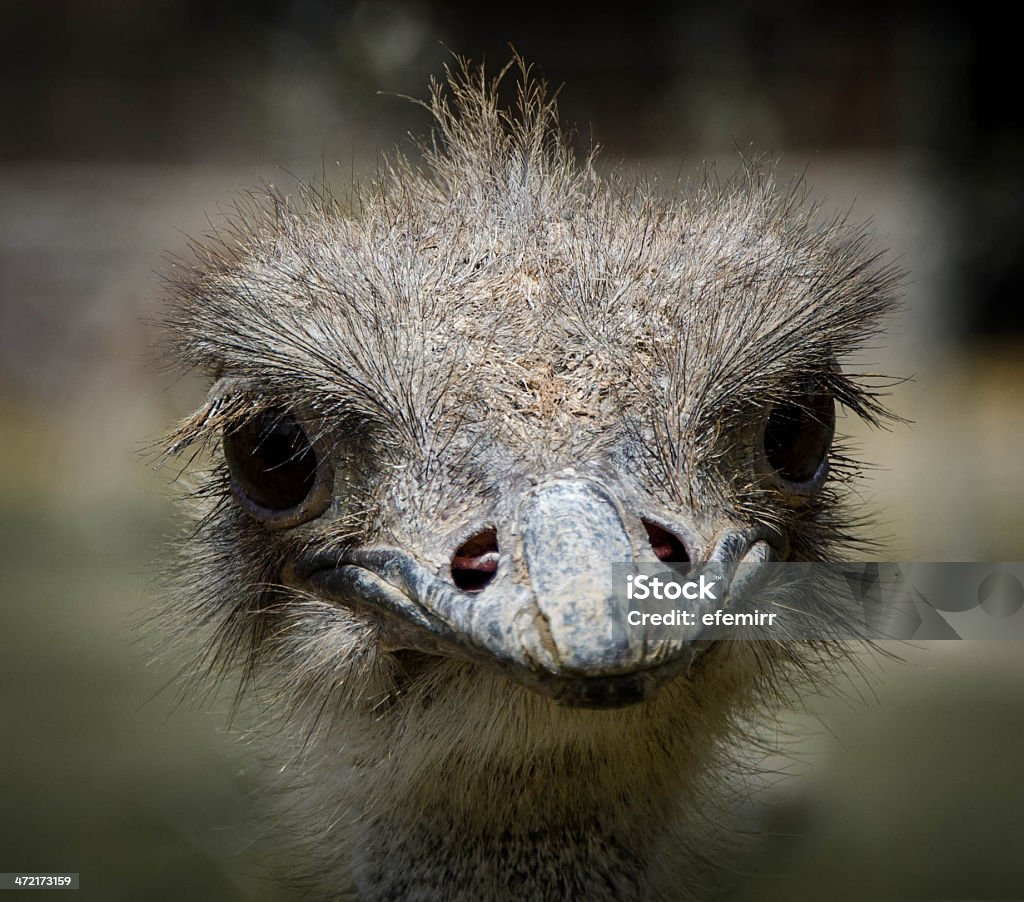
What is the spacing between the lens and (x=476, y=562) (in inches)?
43.9

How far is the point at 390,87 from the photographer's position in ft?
6.38

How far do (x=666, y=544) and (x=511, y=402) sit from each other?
21 cm

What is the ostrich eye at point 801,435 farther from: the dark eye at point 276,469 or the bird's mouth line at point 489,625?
the dark eye at point 276,469

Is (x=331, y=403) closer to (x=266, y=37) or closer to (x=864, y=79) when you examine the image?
(x=266, y=37)

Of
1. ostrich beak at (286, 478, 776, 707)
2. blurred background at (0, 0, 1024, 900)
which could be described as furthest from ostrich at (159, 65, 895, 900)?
blurred background at (0, 0, 1024, 900)

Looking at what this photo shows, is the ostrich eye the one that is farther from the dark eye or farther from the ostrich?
the dark eye

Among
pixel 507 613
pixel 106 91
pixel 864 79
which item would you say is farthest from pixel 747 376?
pixel 106 91

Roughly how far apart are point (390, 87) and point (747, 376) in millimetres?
858

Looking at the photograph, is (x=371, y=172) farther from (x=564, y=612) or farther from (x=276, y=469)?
(x=564, y=612)

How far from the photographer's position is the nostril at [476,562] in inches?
43.3

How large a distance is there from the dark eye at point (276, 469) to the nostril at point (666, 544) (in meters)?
0.44

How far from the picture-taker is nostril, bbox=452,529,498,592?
3.61 feet

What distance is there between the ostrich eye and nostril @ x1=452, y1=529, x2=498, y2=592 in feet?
1.55

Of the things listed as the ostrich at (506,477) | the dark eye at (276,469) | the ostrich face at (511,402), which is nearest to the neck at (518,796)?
the ostrich at (506,477)
